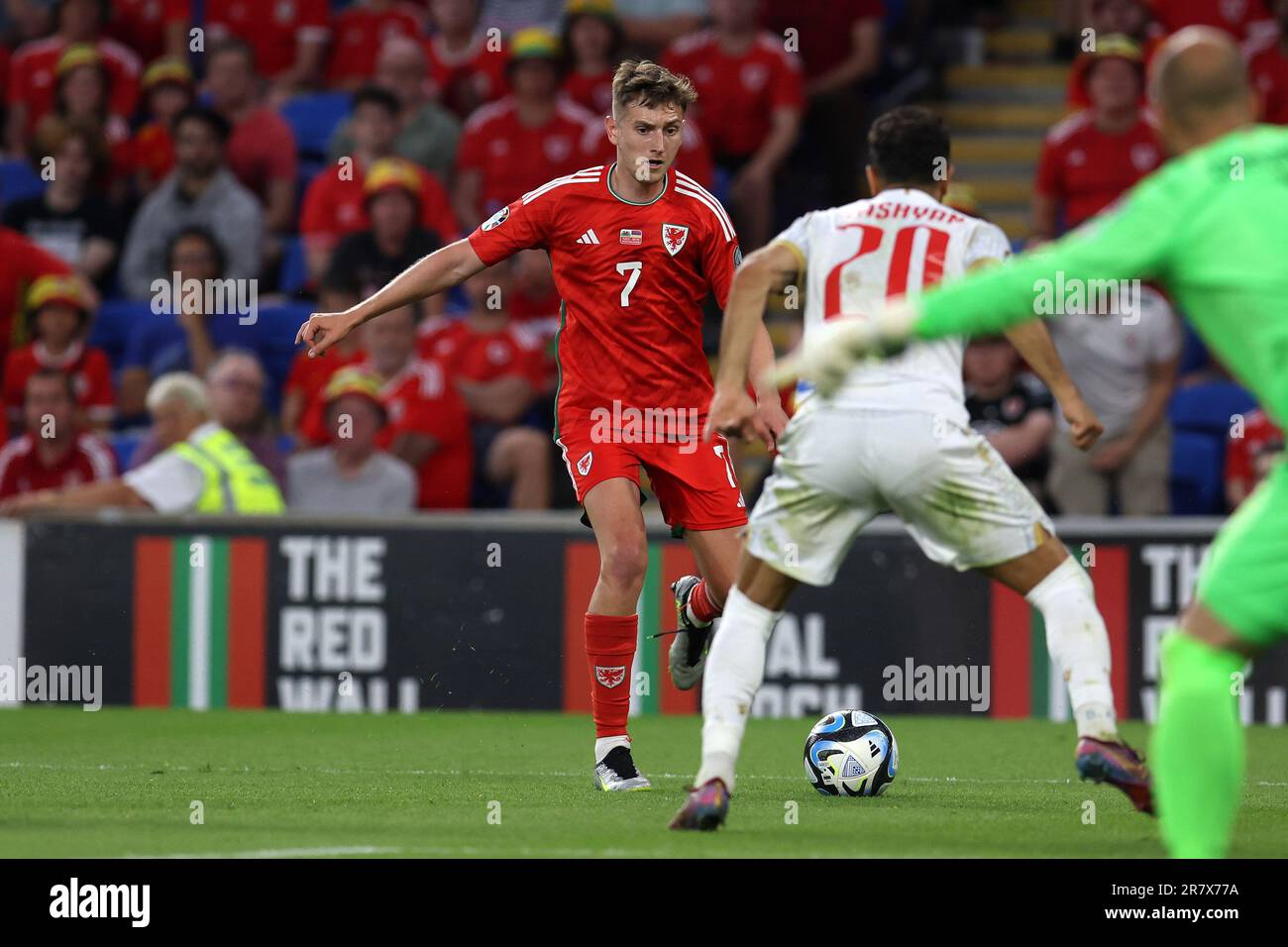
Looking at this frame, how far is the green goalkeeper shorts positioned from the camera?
4098 mm

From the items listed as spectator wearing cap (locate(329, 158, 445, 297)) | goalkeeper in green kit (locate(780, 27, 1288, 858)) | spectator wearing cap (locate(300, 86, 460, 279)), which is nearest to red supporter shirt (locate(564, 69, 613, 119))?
spectator wearing cap (locate(300, 86, 460, 279))

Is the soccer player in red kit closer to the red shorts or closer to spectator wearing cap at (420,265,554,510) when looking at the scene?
the red shorts

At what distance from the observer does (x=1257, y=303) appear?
13.6ft

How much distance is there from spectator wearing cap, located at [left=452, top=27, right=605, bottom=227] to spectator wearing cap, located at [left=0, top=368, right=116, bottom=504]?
294 cm

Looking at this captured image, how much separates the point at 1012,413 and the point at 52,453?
5557 mm

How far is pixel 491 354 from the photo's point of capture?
39.6 ft

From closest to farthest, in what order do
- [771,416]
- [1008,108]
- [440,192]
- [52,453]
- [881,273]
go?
[881,273] → [771,416] → [52,453] → [440,192] → [1008,108]

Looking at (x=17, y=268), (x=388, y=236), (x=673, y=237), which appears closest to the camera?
(x=673, y=237)

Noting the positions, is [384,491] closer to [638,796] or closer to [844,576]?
[844,576]

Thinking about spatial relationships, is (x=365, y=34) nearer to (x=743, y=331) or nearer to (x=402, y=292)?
(x=402, y=292)

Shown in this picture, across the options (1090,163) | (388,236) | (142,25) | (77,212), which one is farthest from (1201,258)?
(142,25)

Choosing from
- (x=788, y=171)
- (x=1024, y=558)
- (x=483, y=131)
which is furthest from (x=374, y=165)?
(x=1024, y=558)

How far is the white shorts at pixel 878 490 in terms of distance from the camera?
5.52 m

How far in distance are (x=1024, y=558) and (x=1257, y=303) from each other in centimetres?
172
